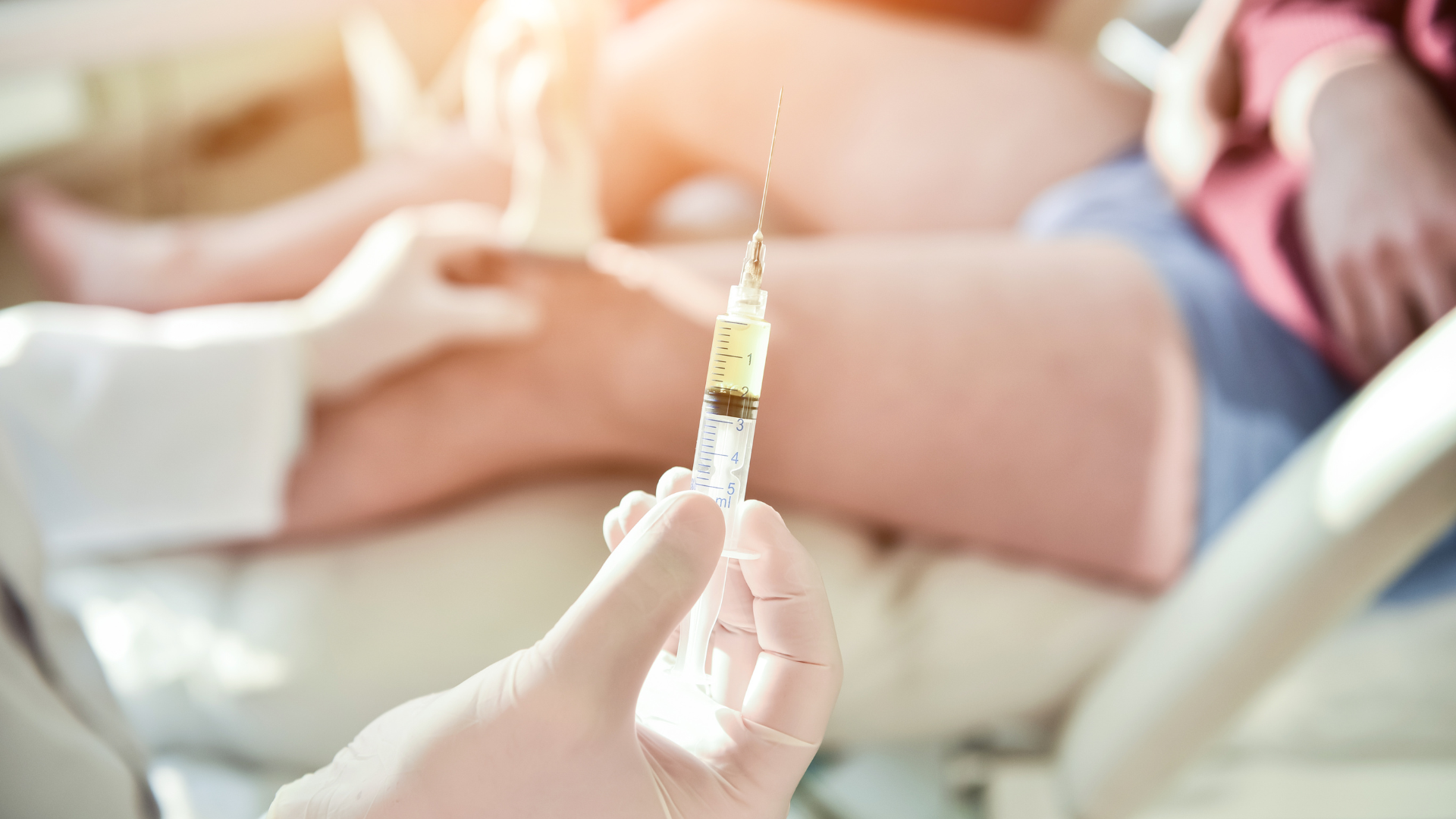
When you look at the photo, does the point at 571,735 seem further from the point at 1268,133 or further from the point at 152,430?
the point at 1268,133

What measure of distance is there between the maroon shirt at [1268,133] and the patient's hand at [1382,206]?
0.06 ft

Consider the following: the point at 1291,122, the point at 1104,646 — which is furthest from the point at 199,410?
the point at 1291,122

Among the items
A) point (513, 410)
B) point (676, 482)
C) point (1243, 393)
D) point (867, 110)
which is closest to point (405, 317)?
point (513, 410)

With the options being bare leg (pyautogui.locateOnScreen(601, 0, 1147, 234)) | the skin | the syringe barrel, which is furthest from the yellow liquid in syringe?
bare leg (pyautogui.locateOnScreen(601, 0, 1147, 234))

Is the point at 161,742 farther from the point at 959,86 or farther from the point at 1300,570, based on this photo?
the point at 959,86

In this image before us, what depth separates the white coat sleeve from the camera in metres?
0.61

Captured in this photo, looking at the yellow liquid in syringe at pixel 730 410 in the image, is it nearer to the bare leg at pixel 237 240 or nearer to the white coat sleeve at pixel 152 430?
the white coat sleeve at pixel 152 430

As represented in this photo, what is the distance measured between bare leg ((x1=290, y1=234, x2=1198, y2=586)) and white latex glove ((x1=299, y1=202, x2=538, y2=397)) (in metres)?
0.02

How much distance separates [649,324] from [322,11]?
827mm

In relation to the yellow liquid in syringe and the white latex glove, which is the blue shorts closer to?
the yellow liquid in syringe

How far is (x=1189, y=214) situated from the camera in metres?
0.71

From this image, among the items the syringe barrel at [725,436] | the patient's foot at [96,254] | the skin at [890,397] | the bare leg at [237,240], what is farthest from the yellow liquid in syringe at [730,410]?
the patient's foot at [96,254]

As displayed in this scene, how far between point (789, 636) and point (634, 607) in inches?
3.2

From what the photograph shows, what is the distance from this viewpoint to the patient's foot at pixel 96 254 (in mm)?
897
